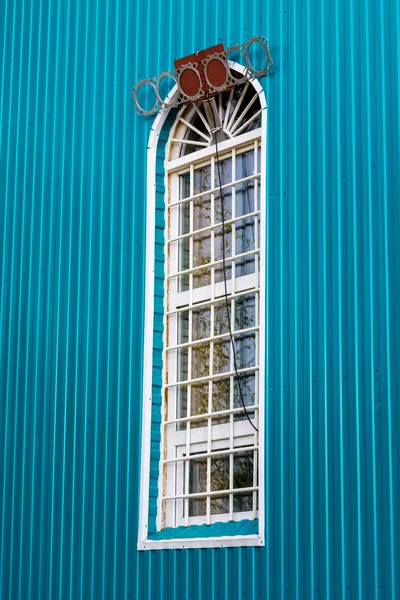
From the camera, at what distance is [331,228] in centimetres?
824

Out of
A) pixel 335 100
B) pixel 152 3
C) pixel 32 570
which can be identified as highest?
pixel 152 3

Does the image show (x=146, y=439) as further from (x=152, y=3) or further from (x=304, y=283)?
(x=152, y=3)

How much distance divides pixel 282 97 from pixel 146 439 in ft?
8.50

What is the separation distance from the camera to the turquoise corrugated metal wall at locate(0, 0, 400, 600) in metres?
7.88

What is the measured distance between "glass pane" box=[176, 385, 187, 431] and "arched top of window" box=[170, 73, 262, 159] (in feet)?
5.85

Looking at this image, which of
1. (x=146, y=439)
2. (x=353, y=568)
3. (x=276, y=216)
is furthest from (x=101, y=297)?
(x=353, y=568)

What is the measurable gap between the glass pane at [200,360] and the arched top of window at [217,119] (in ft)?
4.93

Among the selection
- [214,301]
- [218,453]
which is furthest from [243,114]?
[218,453]

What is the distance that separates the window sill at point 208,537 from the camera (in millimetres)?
8352

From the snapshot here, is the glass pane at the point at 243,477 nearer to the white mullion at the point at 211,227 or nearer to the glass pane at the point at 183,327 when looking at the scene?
the glass pane at the point at 183,327

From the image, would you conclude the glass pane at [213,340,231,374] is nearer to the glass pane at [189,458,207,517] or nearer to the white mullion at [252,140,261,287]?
the white mullion at [252,140,261,287]

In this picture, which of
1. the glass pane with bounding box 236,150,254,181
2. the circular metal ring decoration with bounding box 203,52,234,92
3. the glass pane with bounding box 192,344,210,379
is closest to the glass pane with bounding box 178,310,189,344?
the glass pane with bounding box 192,344,210,379

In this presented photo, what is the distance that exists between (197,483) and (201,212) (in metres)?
2.01

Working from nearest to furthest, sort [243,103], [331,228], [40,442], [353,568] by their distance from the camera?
[353,568] < [331,228] < [243,103] < [40,442]
